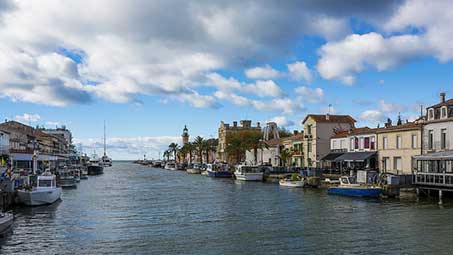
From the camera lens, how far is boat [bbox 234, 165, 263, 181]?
99812mm

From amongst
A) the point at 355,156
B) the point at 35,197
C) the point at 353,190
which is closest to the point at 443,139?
the point at 353,190

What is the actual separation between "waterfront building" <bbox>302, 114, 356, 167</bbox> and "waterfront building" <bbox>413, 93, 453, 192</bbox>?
3167cm

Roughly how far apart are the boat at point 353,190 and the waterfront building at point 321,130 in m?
34.8

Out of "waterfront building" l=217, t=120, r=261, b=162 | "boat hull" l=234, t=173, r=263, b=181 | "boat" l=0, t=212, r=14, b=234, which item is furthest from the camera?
"waterfront building" l=217, t=120, r=261, b=162

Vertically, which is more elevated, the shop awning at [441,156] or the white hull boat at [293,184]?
the shop awning at [441,156]

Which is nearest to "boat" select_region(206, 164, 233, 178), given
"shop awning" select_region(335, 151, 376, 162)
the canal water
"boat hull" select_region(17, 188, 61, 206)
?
"shop awning" select_region(335, 151, 376, 162)

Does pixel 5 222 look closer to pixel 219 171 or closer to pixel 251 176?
pixel 251 176

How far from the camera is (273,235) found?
33.6 meters

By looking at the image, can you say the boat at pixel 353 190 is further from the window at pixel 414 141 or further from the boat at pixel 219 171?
the boat at pixel 219 171

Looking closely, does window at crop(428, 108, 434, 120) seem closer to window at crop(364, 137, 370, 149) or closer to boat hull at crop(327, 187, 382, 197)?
boat hull at crop(327, 187, 382, 197)

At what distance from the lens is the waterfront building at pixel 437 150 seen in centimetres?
5512

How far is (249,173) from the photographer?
330 ft

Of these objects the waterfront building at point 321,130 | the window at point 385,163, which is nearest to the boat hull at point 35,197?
the window at point 385,163

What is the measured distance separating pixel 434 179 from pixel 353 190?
892 centimetres
